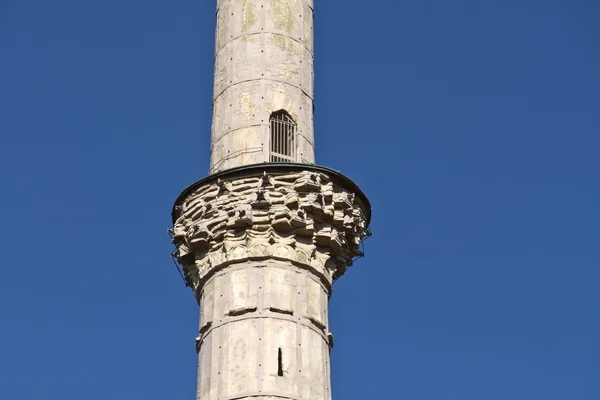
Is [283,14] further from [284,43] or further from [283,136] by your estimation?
[283,136]

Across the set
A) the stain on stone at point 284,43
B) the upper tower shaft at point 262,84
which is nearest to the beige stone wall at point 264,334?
the upper tower shaft at point 262,84

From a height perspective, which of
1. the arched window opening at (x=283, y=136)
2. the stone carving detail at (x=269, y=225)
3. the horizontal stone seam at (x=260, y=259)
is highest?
the arched window opening at (x=283, y=136)

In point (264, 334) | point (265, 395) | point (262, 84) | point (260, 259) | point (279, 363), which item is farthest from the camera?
point (262, 84)

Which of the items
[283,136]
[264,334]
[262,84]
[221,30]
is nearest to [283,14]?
[221,30]

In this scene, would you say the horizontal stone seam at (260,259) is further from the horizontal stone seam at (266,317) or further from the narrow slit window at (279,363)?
the narrow slit window at (279,363)

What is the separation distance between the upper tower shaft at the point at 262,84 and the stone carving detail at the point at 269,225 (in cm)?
98

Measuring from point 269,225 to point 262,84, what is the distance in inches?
137

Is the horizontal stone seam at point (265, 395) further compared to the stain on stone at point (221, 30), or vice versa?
the stain on stone at point (221, 30)

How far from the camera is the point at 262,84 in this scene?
28.5m

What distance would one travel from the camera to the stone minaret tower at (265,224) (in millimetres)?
24875

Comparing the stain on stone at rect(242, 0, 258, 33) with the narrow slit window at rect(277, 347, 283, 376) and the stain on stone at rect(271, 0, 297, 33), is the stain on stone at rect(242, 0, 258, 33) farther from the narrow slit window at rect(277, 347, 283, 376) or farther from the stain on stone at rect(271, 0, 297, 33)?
the narrow slit window at rect(277, 347, 283, 376)

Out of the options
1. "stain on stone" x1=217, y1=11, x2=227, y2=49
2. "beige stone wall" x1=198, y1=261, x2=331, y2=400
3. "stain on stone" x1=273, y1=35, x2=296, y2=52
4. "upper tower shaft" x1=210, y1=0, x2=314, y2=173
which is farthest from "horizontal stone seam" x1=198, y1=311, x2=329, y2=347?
"stain on stone" x1=217, y1=11, x2=227, y2=49

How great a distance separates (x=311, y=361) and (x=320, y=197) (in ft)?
10.8

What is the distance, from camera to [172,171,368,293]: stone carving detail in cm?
2623
